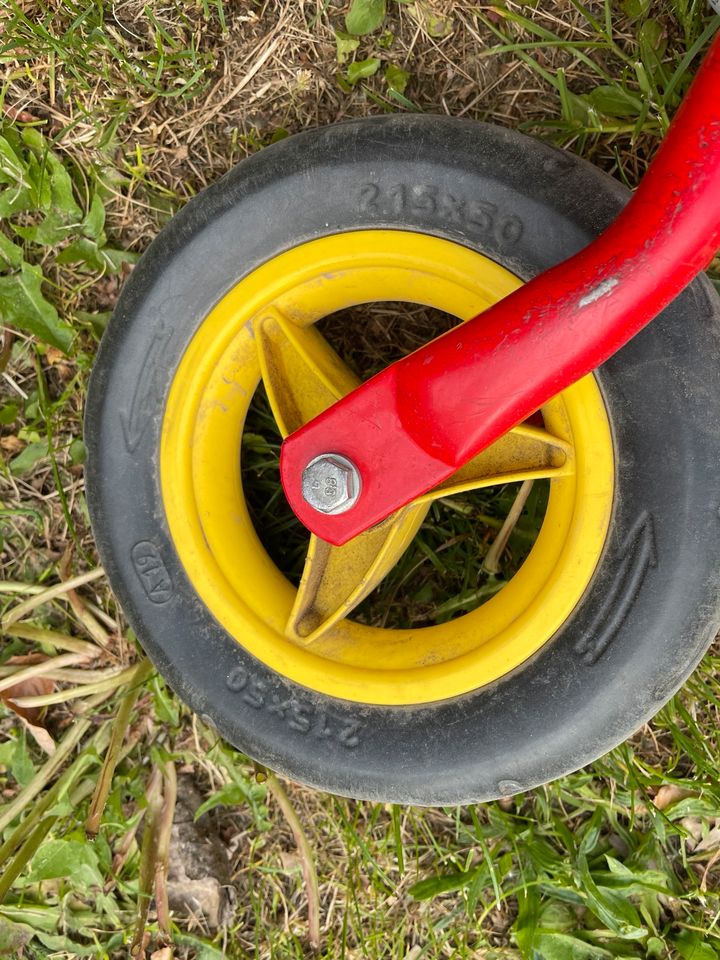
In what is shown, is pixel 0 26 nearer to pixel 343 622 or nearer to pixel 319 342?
pixel 319 342

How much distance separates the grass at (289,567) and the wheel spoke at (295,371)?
0.93 feet

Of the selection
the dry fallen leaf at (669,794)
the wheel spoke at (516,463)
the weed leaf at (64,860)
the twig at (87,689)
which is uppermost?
the wheel spoke at (516,463)

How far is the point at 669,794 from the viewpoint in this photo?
5.67 feet

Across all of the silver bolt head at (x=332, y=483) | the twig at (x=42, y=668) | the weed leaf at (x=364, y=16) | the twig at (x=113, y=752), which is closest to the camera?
the silver bolt head at (x=332, y=483)

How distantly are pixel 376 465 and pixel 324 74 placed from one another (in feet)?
2.93

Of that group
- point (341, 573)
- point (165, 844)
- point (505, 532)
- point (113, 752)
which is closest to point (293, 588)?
point (341, 573)

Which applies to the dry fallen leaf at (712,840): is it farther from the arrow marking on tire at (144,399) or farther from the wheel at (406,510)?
the arrow marking on tire at (144,399)

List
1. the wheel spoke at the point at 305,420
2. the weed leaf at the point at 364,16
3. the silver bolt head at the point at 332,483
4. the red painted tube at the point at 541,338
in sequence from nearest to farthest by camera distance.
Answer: the red painted tube at the point at 541,338 → the silver bolt head at the point at 332,483 → the wheel spoke at the point at 305,420 → the weed leaf at the point at 364,16

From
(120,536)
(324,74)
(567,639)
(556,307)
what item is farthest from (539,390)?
(324,74)

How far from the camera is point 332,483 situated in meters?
1.22

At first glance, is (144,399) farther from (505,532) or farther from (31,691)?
(31,691)

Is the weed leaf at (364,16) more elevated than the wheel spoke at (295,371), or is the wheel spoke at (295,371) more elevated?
the weed leaf at (364,16)

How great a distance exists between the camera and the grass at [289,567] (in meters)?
1.59

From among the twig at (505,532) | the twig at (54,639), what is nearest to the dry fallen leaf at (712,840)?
the twig at (505,532)
